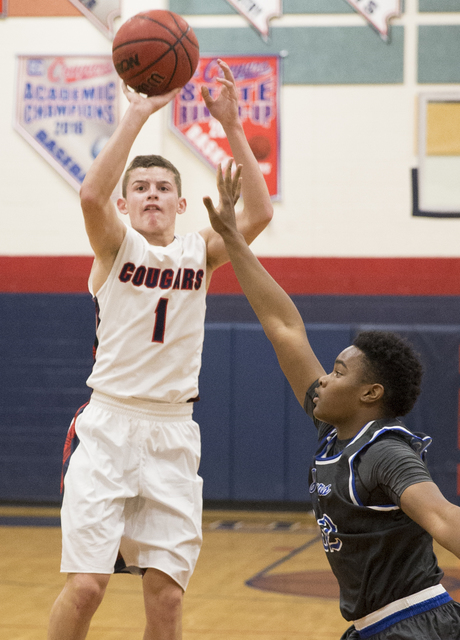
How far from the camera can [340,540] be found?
2.12 m

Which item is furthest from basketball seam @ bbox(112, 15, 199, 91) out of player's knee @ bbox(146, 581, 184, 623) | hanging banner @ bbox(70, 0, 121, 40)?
hanging banner @ bbox(70, 0, 121, 40)

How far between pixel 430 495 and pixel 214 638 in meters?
2.58

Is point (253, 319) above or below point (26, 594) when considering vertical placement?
above

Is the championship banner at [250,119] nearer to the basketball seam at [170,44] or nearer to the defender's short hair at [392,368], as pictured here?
the basketball seam at [170,44]

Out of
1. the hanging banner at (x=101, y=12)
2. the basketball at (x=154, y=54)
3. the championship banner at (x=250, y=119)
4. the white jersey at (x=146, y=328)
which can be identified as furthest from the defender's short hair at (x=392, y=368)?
the hanging banner at (x=101, y=12)

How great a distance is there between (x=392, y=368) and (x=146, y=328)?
1.06 meters

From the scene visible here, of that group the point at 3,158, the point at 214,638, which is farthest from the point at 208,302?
the point at 214,638

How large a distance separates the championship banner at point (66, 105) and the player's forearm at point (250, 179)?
4969 millimetres

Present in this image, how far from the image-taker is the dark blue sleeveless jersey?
2037 millimetres

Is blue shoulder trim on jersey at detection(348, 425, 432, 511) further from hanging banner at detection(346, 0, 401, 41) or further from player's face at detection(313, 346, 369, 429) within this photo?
hanging banner at detection(346, 0, 401, 41)

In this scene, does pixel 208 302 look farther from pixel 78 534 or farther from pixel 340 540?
pixel 340 540

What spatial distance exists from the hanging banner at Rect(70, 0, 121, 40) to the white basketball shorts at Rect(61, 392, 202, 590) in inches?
225

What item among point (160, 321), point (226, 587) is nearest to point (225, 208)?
point (160, 321)

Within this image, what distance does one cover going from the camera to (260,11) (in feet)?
25.2
